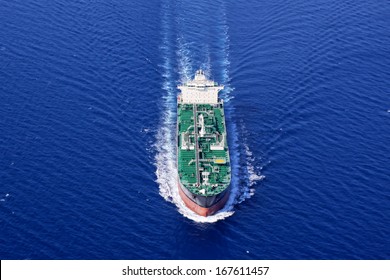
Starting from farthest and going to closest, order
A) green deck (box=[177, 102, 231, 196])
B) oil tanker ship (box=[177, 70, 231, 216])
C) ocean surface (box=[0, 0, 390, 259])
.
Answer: green deck (box=[177, 102, 231, 196]), oil tanker ship (box=[177, 70, 231, 216]), ocean surface (box=[0, 0, 390, 259])

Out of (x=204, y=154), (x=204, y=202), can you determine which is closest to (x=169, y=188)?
(x=204, y=154)

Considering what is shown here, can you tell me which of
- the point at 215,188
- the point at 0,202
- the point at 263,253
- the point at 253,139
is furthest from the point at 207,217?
the point at 0,202

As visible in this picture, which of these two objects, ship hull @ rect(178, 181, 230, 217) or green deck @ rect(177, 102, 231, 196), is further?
green deck @ rect(177, 102, 231, 196)

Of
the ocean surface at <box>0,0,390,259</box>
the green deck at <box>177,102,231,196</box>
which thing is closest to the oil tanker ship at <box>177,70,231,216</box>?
the green deck at <box>177,102,231,196</box>

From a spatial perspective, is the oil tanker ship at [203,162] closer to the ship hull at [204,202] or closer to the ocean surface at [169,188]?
the ship hull at [204,202]

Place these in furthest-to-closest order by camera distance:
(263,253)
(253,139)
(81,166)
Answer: (253,139) → (81,166) → (263,253)

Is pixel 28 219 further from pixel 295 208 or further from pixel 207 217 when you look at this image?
pixel 295 208

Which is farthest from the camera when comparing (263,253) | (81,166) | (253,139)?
(253,139)

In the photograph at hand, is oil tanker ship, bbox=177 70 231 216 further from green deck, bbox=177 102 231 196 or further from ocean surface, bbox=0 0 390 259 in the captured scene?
ocean surface, bbox=0 0 390 259
